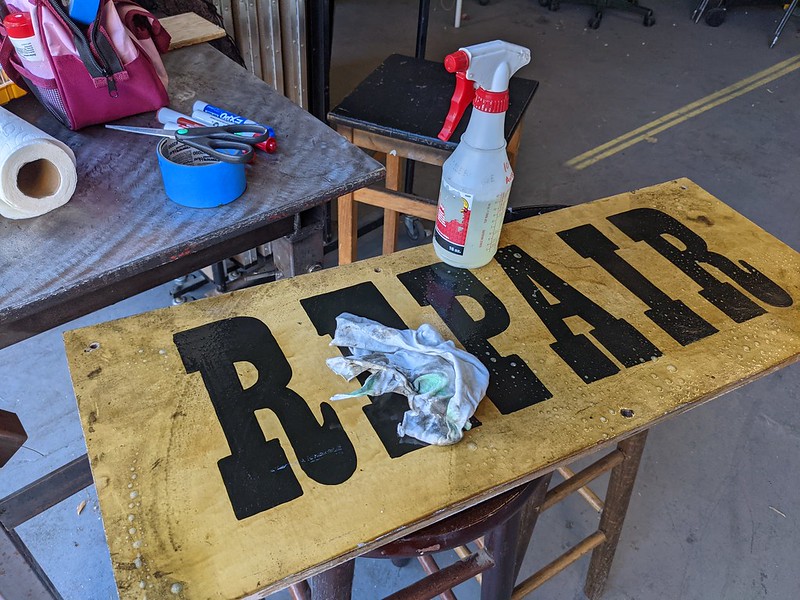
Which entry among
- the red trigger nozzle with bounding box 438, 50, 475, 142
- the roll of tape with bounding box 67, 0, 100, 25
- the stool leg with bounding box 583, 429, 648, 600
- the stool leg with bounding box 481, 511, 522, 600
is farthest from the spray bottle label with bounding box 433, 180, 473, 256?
the roll of tape with bounding box 67, 0, 100, 25

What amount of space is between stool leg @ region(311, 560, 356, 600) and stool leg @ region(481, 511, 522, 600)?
21cm

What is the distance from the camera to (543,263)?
95cm

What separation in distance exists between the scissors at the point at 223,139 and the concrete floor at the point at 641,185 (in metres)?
1.01

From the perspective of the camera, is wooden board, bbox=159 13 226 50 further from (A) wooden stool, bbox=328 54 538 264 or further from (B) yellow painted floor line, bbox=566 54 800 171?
(B) yellow painted floor line, bbox=566 54 800 171

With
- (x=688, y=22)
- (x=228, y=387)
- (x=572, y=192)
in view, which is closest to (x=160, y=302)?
(x=228, y=387)

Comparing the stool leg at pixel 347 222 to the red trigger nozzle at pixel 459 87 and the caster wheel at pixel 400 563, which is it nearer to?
the red trigger nozzle at pixel 459 87

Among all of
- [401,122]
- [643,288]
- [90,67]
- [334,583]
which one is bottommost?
[334,583]

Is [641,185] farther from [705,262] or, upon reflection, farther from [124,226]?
[124,226]

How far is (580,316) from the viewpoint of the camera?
874 millimetres

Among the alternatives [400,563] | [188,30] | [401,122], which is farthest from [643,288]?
[188,30]

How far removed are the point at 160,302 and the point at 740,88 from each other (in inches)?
132

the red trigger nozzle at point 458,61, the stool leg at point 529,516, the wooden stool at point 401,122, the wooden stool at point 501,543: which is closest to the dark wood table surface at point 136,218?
the red trigger nozzle at point 458,61

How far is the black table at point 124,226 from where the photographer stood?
0.82 metres

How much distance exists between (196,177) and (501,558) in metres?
0.71
